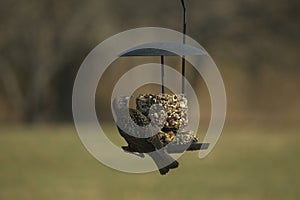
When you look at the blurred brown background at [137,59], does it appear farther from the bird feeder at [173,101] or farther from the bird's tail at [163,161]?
the bird's tail at [163,161]

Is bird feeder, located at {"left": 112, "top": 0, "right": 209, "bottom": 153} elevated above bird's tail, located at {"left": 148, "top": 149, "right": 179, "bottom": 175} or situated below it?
above

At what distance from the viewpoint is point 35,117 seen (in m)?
25.8

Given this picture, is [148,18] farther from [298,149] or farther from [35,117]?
[298,149]

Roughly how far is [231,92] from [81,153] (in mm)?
7972

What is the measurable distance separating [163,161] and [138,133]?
0.30m

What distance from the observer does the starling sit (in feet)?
15.1

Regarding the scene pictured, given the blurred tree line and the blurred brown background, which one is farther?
the blurred tree line

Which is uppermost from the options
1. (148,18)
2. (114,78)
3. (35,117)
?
(148,18)

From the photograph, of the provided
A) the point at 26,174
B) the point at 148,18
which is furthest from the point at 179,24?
the point at 26,174

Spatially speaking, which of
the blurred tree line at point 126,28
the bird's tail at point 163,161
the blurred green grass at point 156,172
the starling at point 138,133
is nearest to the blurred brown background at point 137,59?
the blurred tree line at point 126,28

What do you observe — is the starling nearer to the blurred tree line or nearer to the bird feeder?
the bird feeder

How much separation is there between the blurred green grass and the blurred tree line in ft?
14.2

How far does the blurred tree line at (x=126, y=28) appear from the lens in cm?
2577

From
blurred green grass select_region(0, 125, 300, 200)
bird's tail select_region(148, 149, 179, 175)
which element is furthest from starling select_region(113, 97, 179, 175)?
blurred green grass select_region(0, 125, 300, 200)
